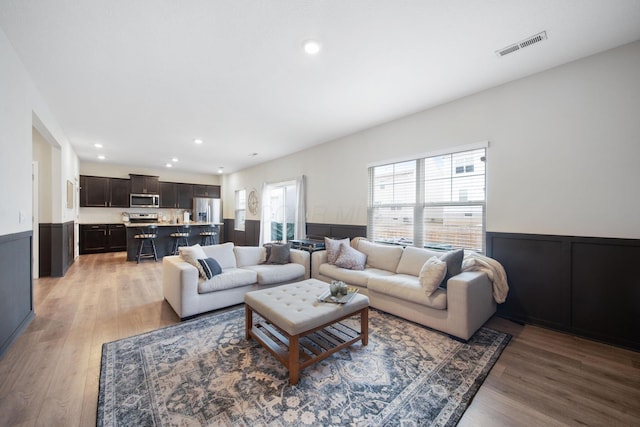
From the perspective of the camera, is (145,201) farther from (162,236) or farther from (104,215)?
(162,236)

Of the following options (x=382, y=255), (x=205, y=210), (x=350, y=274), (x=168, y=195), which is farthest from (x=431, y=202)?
(x=168, y=195)

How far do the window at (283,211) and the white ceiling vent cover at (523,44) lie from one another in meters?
4.05

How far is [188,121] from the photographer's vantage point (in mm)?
4121

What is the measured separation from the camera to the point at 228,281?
313 centimetres

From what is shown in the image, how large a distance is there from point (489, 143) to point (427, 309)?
2.10 m

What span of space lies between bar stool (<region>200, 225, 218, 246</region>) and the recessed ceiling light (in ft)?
21.7

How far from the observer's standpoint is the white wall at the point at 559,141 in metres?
2.32

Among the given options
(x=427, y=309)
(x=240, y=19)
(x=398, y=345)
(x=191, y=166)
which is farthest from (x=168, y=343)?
(x=191, y=166)

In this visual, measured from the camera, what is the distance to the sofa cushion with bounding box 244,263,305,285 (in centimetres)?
345

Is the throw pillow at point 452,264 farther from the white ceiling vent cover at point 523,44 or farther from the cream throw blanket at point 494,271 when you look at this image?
the white ceiling vent cover at point 523,44

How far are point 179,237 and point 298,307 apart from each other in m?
5.96

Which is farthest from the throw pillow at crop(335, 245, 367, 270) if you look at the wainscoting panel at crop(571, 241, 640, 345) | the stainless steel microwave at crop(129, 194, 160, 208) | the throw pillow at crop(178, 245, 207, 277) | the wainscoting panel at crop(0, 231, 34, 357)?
the stainless steel microwave at crop(129, 194, 160, 208)

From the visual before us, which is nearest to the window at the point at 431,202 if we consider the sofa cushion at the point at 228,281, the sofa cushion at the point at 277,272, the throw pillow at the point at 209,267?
the sofa cushion at the point at 277,272

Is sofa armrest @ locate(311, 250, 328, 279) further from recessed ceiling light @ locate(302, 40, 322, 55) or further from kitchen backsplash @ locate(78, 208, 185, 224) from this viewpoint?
kitchen backsplash @ locate(78, 208, 185, 224)
